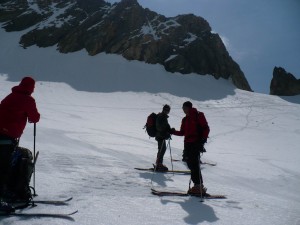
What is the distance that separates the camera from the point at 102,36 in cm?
5309

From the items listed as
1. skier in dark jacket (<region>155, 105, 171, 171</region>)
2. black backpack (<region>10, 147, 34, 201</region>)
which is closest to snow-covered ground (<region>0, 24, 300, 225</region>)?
black backpack (<region>10, 147, 34, 201</region>)

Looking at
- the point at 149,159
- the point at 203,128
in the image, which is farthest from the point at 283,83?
the point at 203,128

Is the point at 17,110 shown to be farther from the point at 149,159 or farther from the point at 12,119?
the point at 149,159

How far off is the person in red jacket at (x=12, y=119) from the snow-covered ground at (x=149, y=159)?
2.50 feet

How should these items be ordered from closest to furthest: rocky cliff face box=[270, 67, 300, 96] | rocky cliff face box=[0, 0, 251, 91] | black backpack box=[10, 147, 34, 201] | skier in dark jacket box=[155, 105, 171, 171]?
black backpack box=[10, 147, 34, 201], skier in dark jacket box=[155, 105, 171, 171], rocky cliff face box=[0, 0, 251, 91], rocky cliff face box=[270, 67, 300, 96]

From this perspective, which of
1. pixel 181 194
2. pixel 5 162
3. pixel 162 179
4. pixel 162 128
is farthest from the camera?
pixel 162 128

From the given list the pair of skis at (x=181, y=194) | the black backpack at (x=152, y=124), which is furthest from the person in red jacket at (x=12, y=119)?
the black backpack at (x=152, y=124)

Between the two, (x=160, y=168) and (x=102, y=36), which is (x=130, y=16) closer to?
(x=102, y=36)

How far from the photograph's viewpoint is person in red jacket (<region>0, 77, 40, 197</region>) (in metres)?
4.82

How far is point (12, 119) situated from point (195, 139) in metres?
3.65

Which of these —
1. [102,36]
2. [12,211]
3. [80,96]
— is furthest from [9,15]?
[12,211]

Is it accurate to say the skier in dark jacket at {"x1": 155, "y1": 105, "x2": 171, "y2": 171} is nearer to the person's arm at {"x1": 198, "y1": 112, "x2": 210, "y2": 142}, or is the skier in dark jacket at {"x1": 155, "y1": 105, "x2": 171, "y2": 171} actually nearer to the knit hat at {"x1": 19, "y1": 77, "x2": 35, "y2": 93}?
the person's arm at {"x1": 198, "y1": 112, "x2": 210, "y2": 142}

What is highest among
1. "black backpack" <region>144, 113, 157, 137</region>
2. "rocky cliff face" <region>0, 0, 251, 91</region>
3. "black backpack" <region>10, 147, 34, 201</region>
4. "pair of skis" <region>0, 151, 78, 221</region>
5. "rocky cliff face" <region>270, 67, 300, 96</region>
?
"rocky cliff face" <region>0, 0, 251, 91</region>

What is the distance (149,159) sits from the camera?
12102 millimetres
